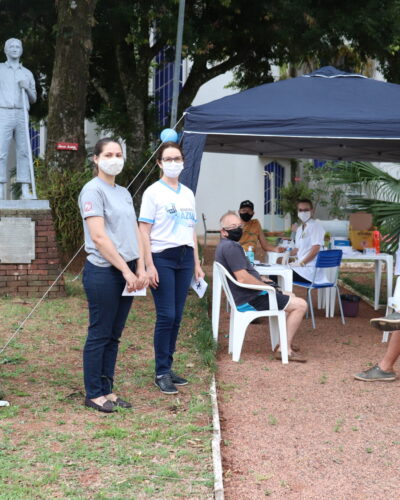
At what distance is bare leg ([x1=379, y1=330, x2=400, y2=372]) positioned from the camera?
650 cm

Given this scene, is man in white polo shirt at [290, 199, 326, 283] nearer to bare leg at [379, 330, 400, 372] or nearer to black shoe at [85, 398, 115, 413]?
bare leg at [379, 330, 400, 372]

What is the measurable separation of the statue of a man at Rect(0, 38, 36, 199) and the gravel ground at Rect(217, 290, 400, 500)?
15.3ft

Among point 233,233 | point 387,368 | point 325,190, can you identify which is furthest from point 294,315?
point 325,190

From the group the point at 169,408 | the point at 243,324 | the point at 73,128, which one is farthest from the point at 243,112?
the point at 73,128

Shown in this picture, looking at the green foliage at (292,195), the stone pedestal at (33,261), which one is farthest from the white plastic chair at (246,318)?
the green foliage at (292,195)

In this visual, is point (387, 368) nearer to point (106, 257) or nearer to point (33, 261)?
point (106, 257)

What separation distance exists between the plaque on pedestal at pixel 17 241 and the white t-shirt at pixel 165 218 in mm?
5196

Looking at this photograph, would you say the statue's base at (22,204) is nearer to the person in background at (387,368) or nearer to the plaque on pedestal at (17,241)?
the plaque on pedestal at (17,241)

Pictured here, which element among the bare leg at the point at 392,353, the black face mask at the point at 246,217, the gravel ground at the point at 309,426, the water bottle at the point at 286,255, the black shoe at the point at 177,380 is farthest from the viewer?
the black face mask at the point at 246,217

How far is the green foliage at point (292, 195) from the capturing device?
23.6m

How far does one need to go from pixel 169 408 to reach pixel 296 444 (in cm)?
103

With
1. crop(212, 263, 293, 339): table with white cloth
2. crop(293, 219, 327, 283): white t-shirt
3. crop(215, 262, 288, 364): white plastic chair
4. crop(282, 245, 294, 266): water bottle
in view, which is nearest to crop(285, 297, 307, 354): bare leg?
crop(215, 262, 288, 364): white plastic chair

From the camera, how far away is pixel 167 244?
19.2 ft

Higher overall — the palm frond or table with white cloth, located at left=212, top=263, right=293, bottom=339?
the palm frond
